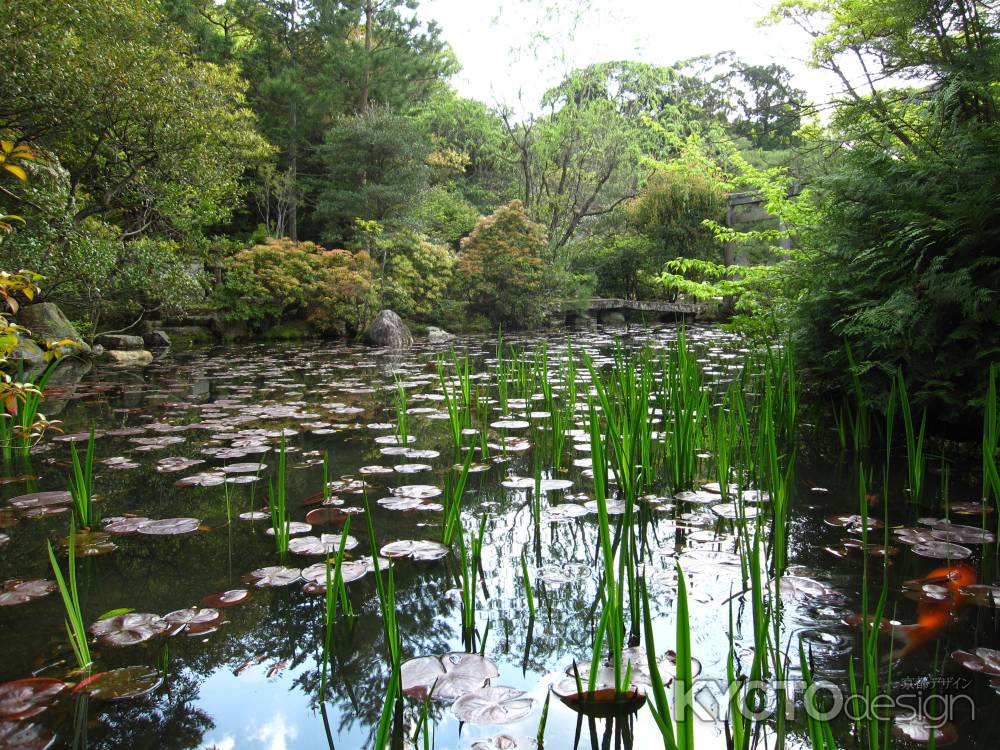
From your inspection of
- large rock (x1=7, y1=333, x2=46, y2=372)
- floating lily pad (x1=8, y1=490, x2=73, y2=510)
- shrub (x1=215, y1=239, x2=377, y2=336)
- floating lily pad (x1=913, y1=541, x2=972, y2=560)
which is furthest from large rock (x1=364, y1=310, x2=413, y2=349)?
floating lily pad (x1=913, y1=541, x2=972, y2=560)

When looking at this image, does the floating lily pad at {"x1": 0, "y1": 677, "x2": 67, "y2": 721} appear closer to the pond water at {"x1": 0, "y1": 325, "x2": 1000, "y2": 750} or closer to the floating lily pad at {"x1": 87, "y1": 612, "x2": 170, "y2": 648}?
the pond water at {"x1": 0, "y1": 325, "x2": 1000, "y2": 750}

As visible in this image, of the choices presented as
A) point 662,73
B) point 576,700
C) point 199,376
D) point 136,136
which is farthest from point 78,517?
point 662,73

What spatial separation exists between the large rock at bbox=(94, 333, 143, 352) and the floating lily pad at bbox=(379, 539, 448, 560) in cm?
782

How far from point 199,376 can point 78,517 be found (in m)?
4.26

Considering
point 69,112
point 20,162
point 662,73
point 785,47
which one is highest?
point 662,73

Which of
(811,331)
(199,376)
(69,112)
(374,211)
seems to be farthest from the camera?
(374,211)

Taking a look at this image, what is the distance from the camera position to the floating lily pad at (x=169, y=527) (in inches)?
71.4

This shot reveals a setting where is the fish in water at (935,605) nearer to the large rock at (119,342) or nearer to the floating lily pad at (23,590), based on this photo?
the floating lily pad at (23,590)

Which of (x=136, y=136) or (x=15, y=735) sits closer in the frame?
(x=15, y=735)

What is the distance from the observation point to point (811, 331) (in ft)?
9.92

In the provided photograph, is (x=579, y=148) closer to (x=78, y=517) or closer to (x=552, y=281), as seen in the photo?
(x=552, y=281)

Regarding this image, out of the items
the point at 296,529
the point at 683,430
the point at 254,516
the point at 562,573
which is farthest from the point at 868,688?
the point at 254,516

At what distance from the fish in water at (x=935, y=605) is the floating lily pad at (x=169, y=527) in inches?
72.3

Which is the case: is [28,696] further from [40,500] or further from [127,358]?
[127,358]
